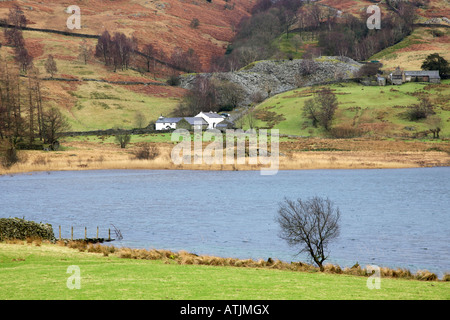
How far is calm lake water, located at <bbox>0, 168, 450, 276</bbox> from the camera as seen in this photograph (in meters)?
29.2

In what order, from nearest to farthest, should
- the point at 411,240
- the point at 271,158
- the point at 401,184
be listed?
the point at 411,240 < the point at 401,184 < the point at 271,158

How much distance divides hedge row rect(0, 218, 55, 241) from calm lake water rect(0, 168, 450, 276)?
16.0ft

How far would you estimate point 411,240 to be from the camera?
31.1 meters

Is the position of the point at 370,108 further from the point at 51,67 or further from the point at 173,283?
the point at 173,283

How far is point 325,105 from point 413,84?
31.4 meters

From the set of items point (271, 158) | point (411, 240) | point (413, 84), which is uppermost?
point (413, 84)

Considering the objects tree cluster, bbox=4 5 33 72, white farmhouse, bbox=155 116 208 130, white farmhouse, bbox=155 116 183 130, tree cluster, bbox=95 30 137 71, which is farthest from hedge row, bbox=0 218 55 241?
tree cluster, bbox=95 30 137 71

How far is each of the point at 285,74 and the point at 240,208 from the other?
12488cm

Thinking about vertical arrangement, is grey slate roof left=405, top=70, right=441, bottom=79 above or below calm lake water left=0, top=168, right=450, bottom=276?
above

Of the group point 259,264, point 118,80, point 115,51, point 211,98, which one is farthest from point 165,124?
point 259,264

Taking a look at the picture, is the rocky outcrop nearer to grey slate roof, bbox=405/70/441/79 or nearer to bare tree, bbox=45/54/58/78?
grey slate roof, bbox=405/70/441/79

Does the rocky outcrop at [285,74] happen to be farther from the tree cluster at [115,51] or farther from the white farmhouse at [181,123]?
the white farmhouse at [181,123]

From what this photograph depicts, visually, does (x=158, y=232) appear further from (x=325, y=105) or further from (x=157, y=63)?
(x=157, y=63)

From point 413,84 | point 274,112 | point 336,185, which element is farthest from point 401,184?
point 413,84
